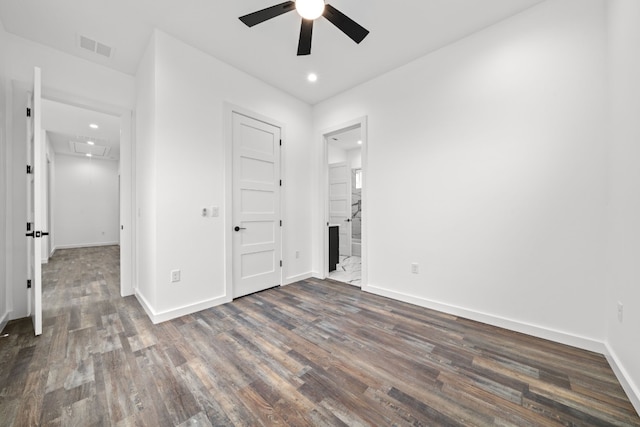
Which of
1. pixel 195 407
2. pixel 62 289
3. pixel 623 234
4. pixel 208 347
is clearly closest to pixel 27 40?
pixel 62 289

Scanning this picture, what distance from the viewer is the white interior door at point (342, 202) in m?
6.26

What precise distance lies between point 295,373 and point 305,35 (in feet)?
8.85

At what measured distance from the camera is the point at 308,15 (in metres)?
1.94

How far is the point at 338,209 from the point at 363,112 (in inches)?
127

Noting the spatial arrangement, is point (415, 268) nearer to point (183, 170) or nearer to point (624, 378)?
point (624, 378)

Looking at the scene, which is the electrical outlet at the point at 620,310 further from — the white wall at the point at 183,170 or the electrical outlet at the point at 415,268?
the white wall at the point at 183,170

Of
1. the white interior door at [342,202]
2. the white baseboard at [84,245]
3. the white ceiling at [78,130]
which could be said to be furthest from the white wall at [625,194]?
the white baseboard at [84,245]

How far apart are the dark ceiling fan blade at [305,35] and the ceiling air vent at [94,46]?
7.36 ft

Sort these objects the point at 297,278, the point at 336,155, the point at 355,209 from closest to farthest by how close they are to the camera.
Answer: the point at 297,278, the point at 336,155, the point at 355,209

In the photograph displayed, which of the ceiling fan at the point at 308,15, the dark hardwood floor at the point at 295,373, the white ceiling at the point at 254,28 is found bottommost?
the dark hardwood floor at the point at 295,373

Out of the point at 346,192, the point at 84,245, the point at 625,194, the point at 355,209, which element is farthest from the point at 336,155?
the point at 84,245

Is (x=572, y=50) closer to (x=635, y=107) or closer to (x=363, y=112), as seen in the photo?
(x=635, y=107)

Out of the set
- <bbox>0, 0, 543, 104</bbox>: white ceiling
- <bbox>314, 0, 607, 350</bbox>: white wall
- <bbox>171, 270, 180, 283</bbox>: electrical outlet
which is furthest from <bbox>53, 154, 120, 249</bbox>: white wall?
<bbox>314, 0, 607, 350</bbox>: white wall

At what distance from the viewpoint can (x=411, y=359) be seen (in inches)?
72.8
